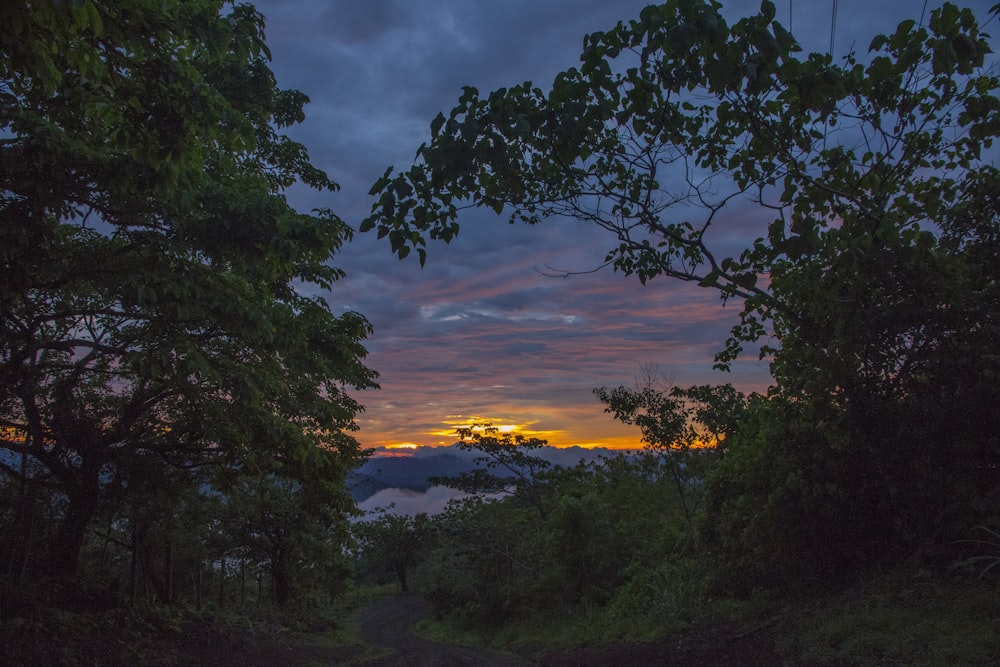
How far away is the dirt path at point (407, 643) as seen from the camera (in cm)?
1207

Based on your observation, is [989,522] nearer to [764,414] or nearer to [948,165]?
[764,414]

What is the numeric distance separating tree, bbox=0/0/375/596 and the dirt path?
537 centimetres

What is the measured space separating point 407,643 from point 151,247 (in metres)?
15.3

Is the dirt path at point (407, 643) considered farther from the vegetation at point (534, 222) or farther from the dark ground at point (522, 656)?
the vegetation at point (534, 222)

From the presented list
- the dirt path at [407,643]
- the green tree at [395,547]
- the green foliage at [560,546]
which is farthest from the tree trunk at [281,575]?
the green tree at [395,547]

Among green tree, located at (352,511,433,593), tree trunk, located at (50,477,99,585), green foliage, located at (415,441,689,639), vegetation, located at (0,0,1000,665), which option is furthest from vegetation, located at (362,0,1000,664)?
green tree, located at (352,511,433,593)

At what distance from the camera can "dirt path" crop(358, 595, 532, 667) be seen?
39.6ft

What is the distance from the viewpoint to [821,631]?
648 centimetres

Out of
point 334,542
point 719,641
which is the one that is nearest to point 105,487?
point 334,542

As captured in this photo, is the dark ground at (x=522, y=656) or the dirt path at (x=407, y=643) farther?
the dirt path at (x=407, y=643)

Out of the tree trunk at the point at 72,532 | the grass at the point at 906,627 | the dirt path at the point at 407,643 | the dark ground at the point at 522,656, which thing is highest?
the tree trunk at the point at 72,532

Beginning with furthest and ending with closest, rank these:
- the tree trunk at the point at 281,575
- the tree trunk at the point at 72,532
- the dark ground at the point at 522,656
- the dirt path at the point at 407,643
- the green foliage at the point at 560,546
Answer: the tree trunk at the point at 281,575, the green foliage at the point at 560,546, the dirt path at the point at 407,643, the tree trunk at the point at 72,532, the dark ground at the point at 522,656

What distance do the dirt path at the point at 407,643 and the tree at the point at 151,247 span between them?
5.37 meters

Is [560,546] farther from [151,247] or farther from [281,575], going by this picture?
[151,247]
